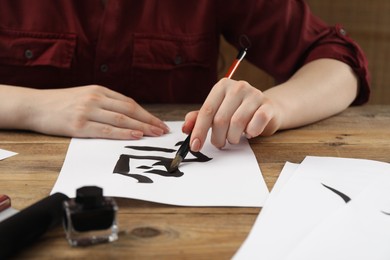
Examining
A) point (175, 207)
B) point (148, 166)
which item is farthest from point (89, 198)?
point (148, 166)

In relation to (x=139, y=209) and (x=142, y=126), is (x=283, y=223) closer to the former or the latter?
(x=139, y=209)

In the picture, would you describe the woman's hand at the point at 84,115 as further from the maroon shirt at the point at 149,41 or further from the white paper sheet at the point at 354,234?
the white paper sheet at the point at 354,234

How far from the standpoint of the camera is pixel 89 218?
559mm

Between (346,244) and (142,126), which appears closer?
(346,244)

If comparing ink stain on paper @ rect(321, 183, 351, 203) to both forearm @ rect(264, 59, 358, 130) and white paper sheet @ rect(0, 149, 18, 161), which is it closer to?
forearm @ rect(264, 59, 358, 130)

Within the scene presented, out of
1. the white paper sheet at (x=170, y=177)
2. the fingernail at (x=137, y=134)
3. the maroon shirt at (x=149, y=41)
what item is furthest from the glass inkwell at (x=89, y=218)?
the maroon shirt at (x=149, y=41)

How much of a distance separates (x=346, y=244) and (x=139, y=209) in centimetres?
22

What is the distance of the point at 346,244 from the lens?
0.58 m

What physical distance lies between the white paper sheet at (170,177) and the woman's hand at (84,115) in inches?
0.9

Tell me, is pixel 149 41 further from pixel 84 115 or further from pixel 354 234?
pixel 354 234

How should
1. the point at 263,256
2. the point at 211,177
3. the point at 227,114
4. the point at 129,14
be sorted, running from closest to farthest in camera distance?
the point at 263,256
the point at 211,177
the point at 227,114
the point at 129,14

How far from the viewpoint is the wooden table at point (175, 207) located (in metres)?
0.56

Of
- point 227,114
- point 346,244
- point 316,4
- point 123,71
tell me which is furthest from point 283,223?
point 316,4

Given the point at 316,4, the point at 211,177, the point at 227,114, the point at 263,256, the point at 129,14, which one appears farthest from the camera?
the point at 316,4
